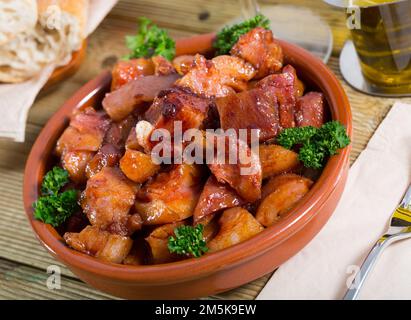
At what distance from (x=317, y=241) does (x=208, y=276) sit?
0.45 m

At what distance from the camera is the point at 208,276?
167 cm

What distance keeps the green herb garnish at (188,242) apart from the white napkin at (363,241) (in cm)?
33

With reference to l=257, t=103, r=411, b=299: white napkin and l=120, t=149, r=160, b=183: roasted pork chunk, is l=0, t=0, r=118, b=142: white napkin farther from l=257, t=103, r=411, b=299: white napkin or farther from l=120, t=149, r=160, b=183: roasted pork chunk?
l=257, t=103, r=411, b=299: white napkin

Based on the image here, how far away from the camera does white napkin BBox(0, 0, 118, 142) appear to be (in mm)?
2484

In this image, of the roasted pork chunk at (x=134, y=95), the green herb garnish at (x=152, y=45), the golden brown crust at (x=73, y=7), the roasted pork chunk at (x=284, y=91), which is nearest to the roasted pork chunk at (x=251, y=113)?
the roasted pork chunk at (x=284, y=91)

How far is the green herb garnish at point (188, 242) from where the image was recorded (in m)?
1.64

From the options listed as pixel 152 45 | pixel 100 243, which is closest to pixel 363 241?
pixel 100 243

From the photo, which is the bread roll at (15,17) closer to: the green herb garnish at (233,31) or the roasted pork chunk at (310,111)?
the green herb garnish at (233,31)

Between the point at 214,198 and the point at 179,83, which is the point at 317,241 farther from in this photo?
the point at 179,83

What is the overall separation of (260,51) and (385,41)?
1.81 feet

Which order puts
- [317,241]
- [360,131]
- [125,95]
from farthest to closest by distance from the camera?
[360,131], [125,95], [317,241]

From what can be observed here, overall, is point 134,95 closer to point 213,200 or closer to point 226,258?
point 213,200
